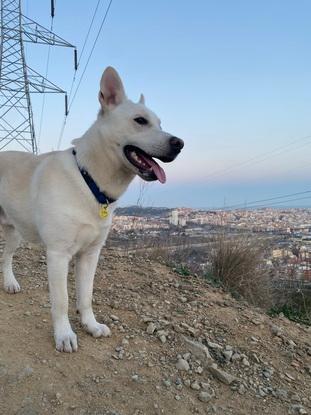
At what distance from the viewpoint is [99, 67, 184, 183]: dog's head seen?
2.77 metres

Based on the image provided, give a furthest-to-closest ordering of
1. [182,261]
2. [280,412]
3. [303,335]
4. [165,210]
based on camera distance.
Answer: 1. [165,210]
2. [182,261]
3. [303,335]
4. [280,412]

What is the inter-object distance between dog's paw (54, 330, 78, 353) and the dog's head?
3.97 ft

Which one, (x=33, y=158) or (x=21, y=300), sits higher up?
(x=33, y=158)

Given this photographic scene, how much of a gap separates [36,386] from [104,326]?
2.71 feet

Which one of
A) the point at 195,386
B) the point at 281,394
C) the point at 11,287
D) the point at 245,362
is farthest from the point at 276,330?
the point at 11,287

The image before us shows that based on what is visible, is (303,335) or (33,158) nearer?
(33,158)

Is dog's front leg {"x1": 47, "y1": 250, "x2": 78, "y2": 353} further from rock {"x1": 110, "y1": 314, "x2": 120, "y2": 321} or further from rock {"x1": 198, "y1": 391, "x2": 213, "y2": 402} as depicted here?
rock {"x1": 198, "y1": 391, "x2": 213, "y2": 402}

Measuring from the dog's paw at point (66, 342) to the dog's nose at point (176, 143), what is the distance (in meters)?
1.47

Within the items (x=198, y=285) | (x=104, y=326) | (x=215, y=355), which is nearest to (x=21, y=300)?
(x=104, y=326)

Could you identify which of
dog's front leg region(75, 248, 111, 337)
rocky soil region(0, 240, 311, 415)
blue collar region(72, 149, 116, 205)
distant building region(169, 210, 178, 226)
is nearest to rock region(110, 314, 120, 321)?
rocky soil region(0, 240, 311, 415)

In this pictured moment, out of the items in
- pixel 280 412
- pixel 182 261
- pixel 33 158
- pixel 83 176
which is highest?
pixel 33 158

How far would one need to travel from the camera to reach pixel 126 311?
3723mm

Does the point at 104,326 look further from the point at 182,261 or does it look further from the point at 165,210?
the point at 165,210

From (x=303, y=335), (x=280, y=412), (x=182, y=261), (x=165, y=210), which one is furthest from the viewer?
(x=165, y=210)
